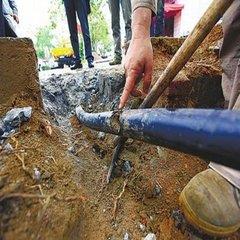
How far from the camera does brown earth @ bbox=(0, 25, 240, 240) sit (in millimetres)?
751

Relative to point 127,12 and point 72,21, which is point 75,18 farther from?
point 127,12

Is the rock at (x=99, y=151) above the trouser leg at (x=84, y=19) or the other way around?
the other way around

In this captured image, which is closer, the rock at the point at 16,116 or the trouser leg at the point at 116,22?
the rock at the point at 16,116

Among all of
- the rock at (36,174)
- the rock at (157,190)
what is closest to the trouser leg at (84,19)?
the rock at (157,190)

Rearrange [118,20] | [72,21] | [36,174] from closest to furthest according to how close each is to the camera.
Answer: [36,174] < [118,20] < [72,21]

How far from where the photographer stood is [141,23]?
1.31m

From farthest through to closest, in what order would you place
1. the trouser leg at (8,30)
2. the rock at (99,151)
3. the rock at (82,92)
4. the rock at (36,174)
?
the trouser leg at (8,30) → the rock at (82,92) → the rock at (99,151) → the rock at (36,174)

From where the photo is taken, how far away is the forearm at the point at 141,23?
129cm

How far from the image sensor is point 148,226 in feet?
3.78

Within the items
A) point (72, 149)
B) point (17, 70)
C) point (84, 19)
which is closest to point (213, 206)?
point (72, 149)

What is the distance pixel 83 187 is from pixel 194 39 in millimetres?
845

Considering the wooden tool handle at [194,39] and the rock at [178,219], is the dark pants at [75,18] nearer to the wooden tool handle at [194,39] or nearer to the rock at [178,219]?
the wooden tool handle at [194,39]

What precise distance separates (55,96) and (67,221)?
4.63 ft

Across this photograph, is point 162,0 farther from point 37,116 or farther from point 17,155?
point 17,155
